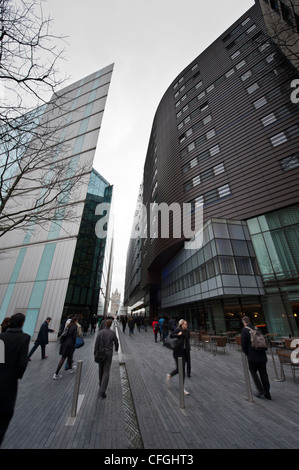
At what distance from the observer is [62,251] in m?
14.9

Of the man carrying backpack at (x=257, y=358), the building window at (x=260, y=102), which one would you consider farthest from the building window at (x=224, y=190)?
the man carrying backpack at (x=257, y=358)

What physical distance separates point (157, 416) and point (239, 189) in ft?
57.2

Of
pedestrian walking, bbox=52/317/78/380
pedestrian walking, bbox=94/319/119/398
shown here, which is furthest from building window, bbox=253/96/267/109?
pedestrian walking, bbox=52/317/78/380

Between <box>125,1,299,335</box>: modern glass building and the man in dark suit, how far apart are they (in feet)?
45.4

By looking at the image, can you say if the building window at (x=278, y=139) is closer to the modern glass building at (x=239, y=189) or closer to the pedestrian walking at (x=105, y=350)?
the modern glass building at (x=239, y=189)

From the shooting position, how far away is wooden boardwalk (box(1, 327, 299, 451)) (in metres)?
2.82

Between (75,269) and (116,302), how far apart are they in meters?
178

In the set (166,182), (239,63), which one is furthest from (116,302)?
(239,63)

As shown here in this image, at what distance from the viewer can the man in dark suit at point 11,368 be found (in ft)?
7.45

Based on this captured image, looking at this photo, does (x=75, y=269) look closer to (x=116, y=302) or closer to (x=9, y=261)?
(x=9, y=261)

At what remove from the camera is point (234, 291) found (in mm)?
13961

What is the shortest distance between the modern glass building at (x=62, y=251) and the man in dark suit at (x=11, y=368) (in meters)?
8.19

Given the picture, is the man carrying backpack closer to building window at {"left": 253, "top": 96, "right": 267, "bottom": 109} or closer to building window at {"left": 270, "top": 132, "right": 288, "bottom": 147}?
building window at {"left": 270, "top": 132, "right": 288, "bottom": 147}
